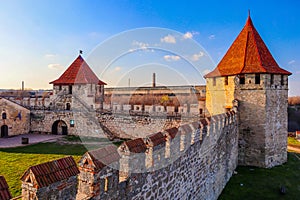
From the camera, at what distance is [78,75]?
770 inches

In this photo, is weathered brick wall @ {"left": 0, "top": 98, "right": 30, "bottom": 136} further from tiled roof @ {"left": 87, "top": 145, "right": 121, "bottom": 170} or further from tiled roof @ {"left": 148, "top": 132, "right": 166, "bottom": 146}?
tiled roof @ {"left": 87, "top": 145, "right": 121, "bottom": 170}

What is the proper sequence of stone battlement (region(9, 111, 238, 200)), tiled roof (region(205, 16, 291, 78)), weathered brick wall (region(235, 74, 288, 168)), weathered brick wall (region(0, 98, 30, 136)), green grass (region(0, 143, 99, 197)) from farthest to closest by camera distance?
1. weathered brick wall (region(0, 98, 30, 136))
2. tiled roof (region(205, 16, 291, 78))
3. weathered brick wall (region(235, 74, 288, 168))
4. green grass (region(0, 143, 99, 197))
5. stone battlement (region(9, 111, 238, 200))

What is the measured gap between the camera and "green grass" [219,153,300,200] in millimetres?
9000

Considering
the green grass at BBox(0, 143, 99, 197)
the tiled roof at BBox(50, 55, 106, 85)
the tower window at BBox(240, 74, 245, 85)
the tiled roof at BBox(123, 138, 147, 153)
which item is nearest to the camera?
the tiled roof at BBox(123, 138, 147, 153)

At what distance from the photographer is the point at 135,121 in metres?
16.6

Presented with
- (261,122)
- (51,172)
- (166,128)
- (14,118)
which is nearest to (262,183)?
(261,122)

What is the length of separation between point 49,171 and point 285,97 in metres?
14.6

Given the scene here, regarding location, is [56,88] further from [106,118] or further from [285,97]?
[285,97]

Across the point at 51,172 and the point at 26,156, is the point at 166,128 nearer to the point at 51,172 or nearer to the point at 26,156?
the point at 26,156

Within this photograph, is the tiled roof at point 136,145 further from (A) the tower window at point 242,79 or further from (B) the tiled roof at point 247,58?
(A) the tower window at point 242,79

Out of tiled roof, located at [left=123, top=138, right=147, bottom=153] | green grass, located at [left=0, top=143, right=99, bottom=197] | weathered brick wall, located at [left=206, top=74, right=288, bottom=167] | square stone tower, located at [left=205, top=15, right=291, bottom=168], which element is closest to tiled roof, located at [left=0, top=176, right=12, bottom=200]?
tiled roof, located at [left=123, top=138, right=147, bottom=153]

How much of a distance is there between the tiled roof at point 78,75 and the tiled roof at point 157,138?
15283 mm

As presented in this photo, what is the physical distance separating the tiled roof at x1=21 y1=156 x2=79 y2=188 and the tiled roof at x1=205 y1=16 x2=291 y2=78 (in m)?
12.0

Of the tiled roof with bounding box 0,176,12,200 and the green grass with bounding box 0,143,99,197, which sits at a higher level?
the tiled roof with bounding box 0,176,12,200
